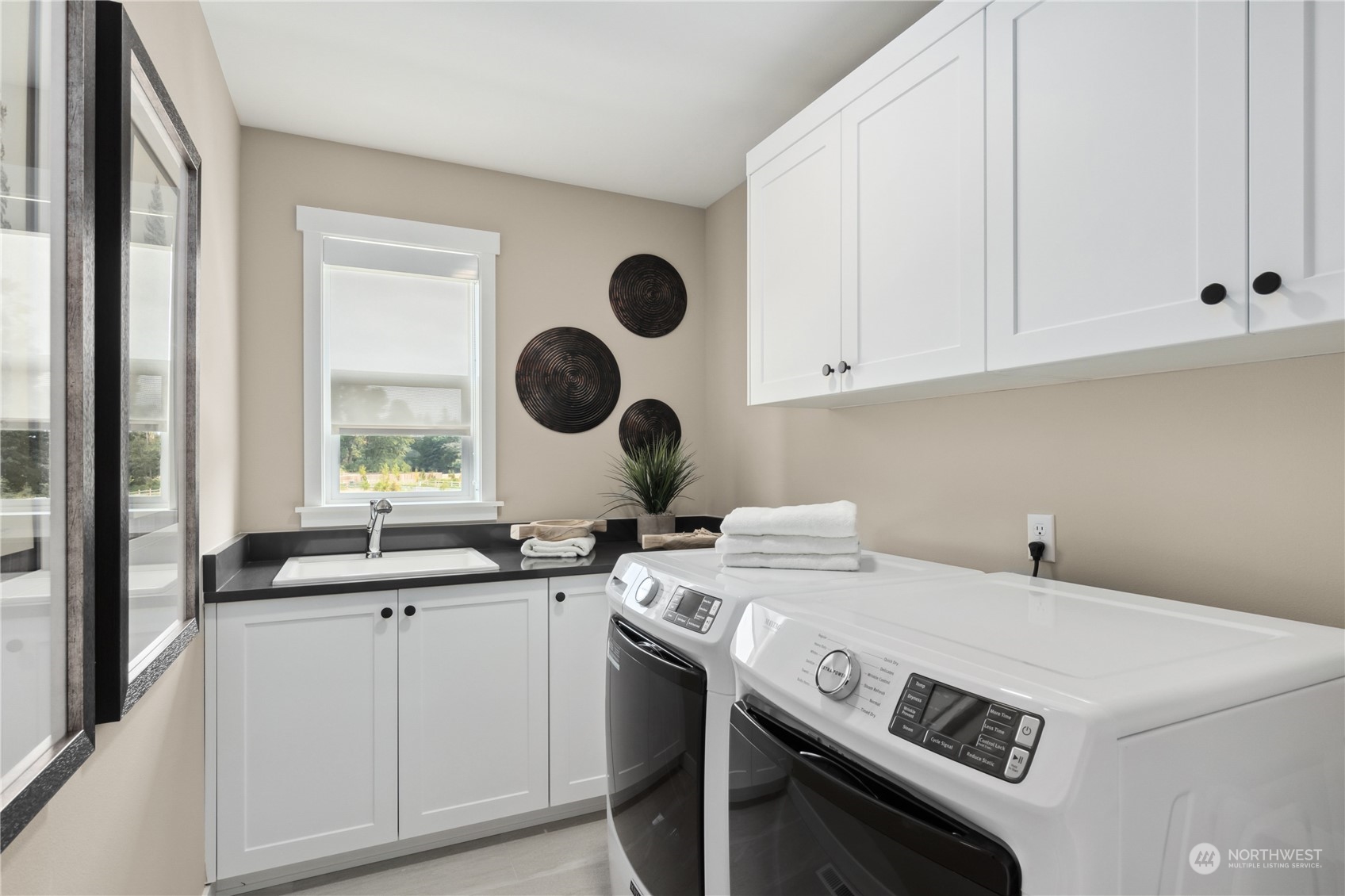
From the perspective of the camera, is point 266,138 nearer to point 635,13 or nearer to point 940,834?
point 635,13

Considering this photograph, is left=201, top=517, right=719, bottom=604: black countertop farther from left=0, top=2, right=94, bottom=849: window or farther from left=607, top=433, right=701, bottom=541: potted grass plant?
left=0, top=2, right=94, bottom=849: window

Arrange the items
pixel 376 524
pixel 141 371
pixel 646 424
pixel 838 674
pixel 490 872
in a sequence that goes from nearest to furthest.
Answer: pixel 838 674 → pixel 141 371 → pixel 490 872 → pixel 376 524 → pixel 646 424

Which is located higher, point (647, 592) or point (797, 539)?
point (797, 539)

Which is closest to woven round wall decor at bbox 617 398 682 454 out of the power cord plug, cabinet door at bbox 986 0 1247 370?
the power cord plug

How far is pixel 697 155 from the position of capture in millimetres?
2854

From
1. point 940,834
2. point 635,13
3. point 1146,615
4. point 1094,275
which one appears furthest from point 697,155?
point 940,834

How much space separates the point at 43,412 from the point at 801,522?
56.3 inches

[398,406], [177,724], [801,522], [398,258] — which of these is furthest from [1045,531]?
[398,258]

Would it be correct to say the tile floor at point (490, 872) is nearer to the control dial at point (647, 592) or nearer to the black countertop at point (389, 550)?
the black countertop at point (389, 550)

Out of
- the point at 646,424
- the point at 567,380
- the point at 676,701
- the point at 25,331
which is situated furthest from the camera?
the point at 646,424

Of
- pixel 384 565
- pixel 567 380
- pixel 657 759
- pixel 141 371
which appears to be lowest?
pixel 657 759

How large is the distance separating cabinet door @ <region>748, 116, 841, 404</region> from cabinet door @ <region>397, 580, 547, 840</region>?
3.60ft

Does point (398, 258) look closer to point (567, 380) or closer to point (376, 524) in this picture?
point (567, 380)

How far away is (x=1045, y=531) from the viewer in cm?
171
